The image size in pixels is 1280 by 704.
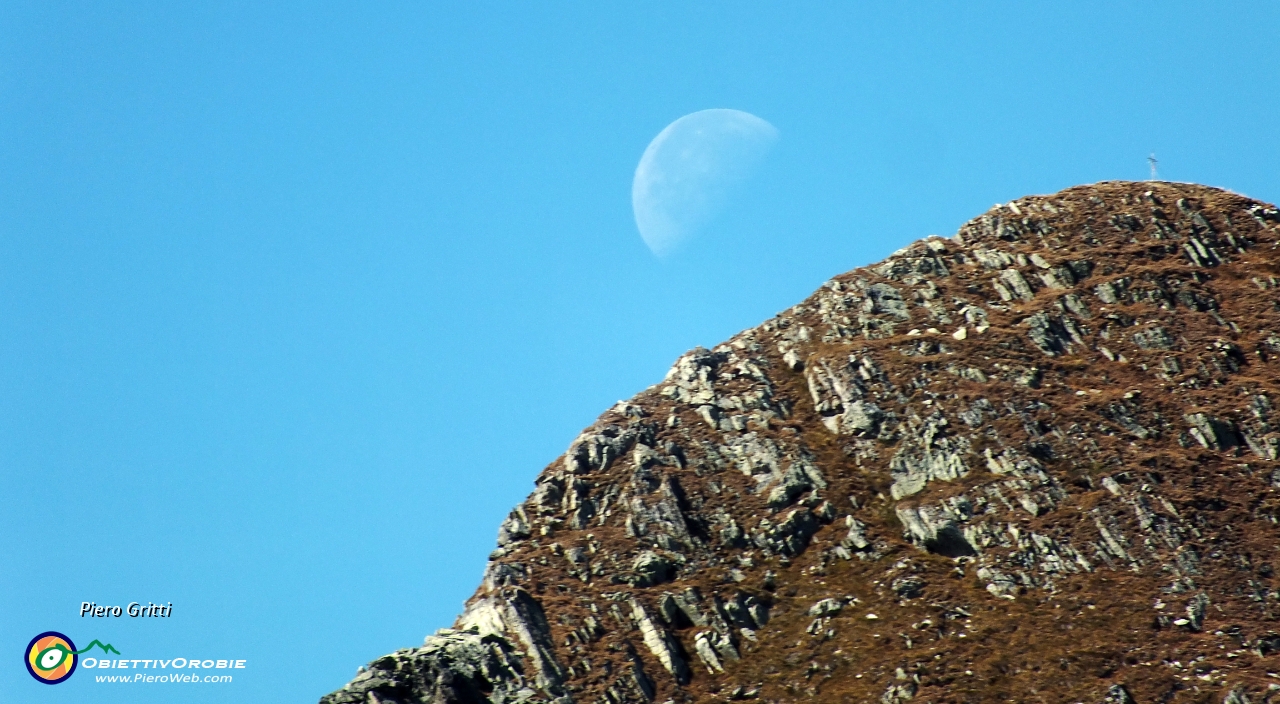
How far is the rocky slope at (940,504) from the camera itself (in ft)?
268

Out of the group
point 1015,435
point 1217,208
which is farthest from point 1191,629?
point 1217,208

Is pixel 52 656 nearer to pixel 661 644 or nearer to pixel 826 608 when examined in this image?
pixel 661 644

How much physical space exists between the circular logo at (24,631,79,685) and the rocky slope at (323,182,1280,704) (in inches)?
1183

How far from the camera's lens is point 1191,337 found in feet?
339

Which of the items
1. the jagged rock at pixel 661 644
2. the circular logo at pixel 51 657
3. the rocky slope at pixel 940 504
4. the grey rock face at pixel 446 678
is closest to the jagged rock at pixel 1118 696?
the rocky slope at pixel 940 504

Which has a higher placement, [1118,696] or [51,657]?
[51,657]

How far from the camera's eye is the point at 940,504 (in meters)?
92.6

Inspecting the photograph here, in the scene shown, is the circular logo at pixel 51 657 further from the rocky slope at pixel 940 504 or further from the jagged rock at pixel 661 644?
the jagged rock at pixel 661 644

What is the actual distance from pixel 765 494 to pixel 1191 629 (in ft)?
99.3

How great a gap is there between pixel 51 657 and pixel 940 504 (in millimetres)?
65944

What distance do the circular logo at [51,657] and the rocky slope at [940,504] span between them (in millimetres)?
30047

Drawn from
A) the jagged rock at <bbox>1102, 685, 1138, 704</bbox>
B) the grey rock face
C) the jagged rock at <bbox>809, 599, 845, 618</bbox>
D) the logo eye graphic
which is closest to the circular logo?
the logo eye graphic

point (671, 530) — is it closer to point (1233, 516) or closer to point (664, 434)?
point (664, 434)

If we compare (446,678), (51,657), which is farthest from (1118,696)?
(51,657)
